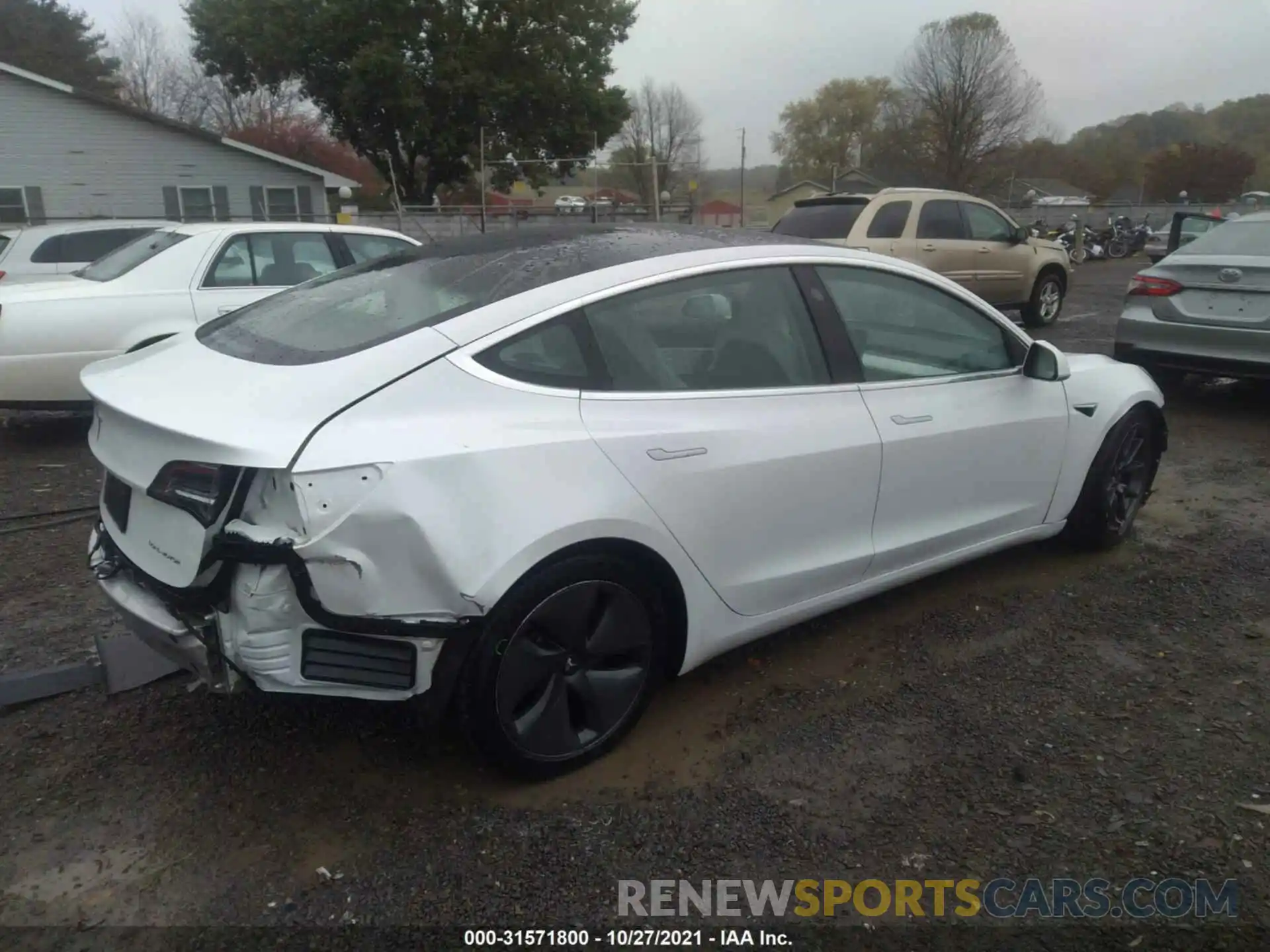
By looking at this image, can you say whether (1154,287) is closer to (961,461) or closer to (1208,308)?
(1208,308)

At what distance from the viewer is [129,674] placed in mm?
3309

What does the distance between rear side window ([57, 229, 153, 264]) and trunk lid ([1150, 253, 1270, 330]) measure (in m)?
9.05

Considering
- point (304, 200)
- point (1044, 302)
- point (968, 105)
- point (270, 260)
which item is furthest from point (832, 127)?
point (270, 260)

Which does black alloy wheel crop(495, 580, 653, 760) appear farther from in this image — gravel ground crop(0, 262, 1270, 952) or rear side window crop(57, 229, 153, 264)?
rear side window crop(57, 229, 153, 264)

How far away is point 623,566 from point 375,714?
104 cm

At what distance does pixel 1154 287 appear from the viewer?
24.1ft

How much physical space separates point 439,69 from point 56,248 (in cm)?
2477

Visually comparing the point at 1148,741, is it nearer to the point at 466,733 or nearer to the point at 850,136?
the point at 466,733

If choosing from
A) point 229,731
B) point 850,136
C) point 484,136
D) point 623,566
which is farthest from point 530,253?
point 850,136

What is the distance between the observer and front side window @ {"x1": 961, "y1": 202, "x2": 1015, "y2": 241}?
1131cm

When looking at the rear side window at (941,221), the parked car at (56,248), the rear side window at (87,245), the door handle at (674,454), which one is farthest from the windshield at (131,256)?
the rear side window at (941,221)

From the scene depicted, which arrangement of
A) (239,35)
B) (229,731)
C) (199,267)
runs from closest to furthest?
(229,731) < (199,267) < (239,35)

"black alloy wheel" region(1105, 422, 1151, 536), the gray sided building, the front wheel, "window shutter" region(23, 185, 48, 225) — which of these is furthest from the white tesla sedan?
"window shutter" region(23, 185, 48, 225)

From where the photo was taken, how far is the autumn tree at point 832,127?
51500mm
